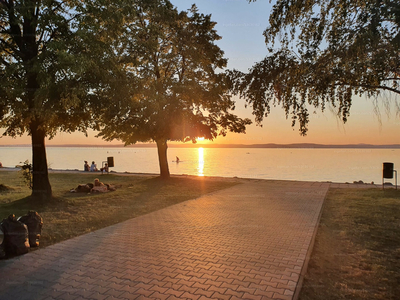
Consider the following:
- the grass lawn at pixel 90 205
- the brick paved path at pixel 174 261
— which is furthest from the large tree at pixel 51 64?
the brick paved path at pixel 174 261

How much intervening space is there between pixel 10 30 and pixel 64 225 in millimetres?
7201

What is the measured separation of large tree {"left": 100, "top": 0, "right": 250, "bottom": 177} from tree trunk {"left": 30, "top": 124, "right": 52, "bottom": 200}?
4252 millimetres

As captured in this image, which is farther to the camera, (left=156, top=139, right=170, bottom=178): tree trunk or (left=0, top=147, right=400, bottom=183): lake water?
(left=0, top=147, right=400, bottom=183): lake water

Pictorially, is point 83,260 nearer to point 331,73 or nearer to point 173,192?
point 331,73

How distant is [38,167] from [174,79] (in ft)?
30.4

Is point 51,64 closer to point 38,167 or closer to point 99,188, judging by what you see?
point 38,167

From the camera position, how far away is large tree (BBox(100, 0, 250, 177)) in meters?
15.6

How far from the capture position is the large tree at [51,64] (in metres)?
8.74

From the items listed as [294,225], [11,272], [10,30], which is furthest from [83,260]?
[10,30]

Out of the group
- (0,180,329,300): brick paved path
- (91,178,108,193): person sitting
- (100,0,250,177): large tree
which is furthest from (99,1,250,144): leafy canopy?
(0,180,329,300): brick paved path

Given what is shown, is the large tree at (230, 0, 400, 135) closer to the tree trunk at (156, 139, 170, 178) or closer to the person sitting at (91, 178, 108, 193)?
the person sitting at (91, 178, 108, 193)

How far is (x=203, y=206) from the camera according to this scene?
36.7ft

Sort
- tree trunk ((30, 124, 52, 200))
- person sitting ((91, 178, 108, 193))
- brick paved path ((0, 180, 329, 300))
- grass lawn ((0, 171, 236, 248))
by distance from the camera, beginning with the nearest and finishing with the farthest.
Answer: brick paved path ((0, 180, 329, 300)) < grass lawn ((0, 171, 236, 248)) < tree trunk ((30, 124, 52, 200)) < person sitting ((91, 178, 108, 193))

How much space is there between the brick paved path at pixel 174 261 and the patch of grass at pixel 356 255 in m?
0.34
